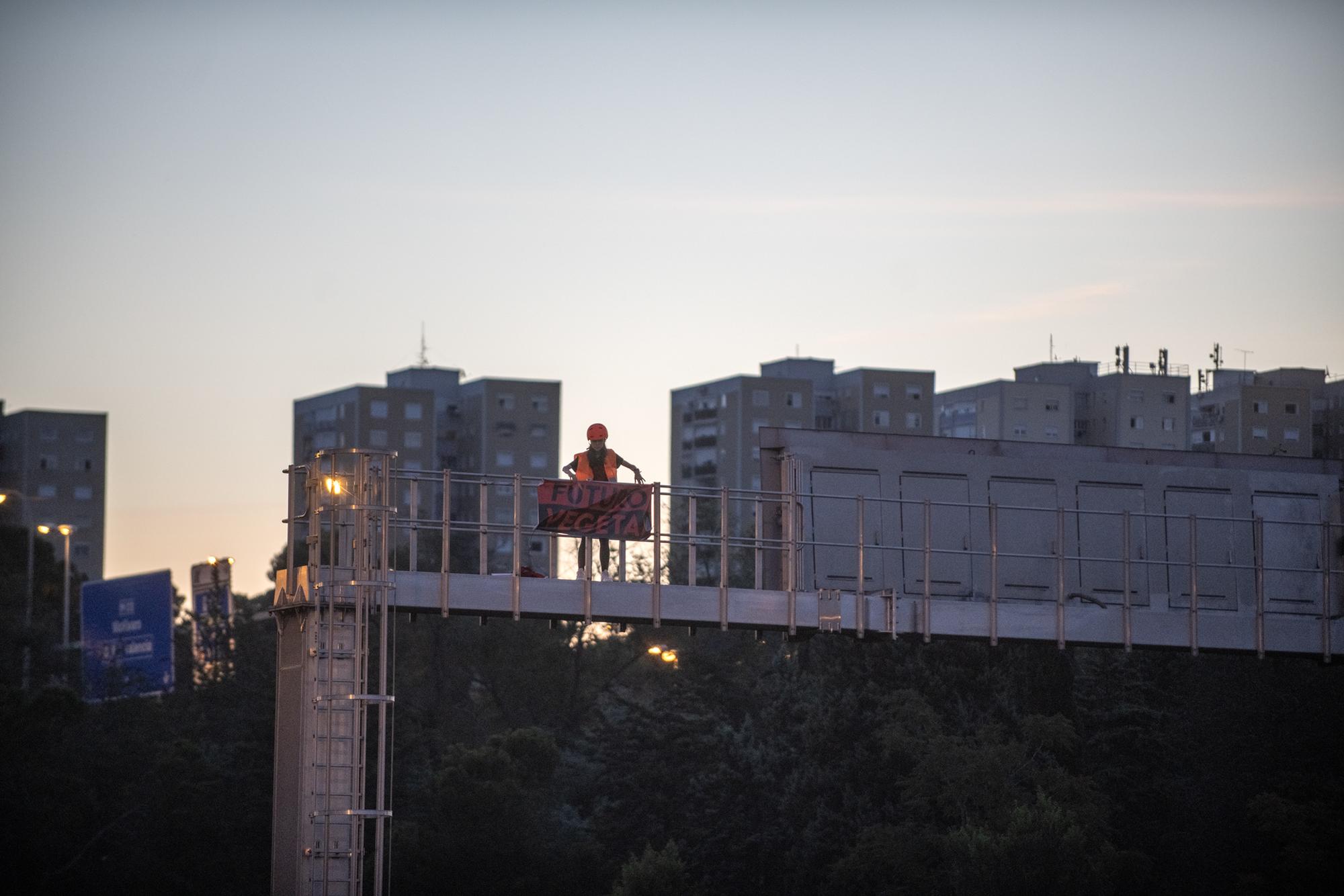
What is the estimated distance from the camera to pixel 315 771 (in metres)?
24.3

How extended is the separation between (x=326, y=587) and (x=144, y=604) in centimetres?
3484

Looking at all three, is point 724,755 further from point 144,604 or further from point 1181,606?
point 1181,606

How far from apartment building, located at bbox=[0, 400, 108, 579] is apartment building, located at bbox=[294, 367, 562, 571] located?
19711 mm

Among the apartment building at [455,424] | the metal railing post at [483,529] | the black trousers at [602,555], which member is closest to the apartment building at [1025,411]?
the apartment building at [455,424]

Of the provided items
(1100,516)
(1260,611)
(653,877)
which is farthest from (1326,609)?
(653,877)

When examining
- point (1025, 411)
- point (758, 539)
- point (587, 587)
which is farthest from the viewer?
point (1025, 411)

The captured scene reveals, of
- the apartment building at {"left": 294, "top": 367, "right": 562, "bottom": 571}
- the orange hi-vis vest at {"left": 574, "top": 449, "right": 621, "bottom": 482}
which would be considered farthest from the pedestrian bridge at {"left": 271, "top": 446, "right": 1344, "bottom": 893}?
the apartment building at {"left": 294, "top": 367, "right": 562, "bottom": 571}

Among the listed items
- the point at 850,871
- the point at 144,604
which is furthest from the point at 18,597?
the point at 850,871

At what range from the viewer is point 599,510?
1067 inches

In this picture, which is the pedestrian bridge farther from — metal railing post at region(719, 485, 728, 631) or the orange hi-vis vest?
the orange hi-vis vest

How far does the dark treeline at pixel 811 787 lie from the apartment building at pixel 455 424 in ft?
257

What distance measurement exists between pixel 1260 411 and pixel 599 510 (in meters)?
106

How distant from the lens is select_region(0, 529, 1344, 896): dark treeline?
166 ft

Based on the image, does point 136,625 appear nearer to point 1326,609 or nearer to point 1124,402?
point 1326,609
